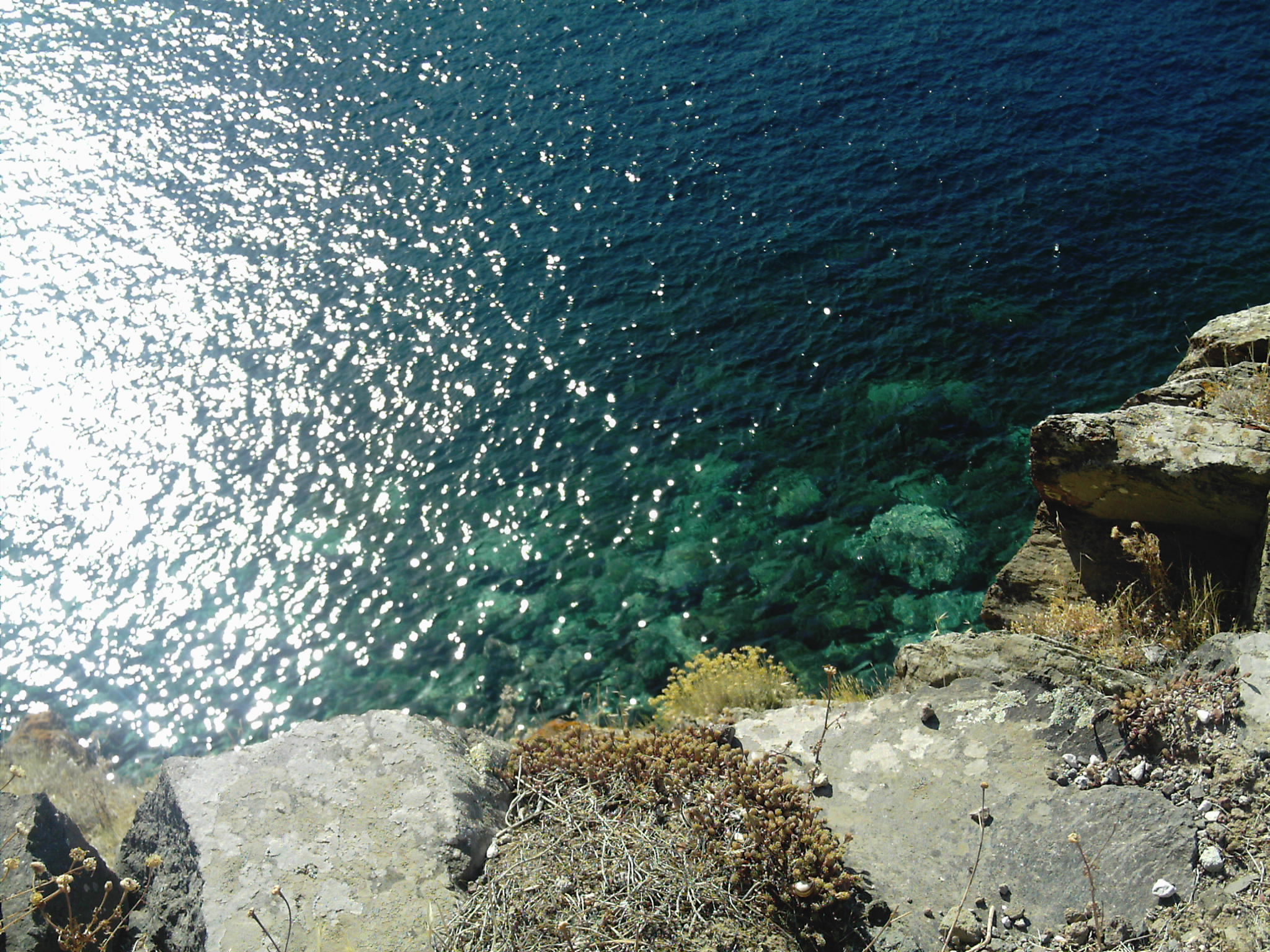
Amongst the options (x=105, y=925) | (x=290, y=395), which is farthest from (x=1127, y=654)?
(x=290, y=395)

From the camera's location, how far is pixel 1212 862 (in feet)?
23.0

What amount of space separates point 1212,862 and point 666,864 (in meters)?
4.13

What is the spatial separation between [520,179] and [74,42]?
1990 centimetres

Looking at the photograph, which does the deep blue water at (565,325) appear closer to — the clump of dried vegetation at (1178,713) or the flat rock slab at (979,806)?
the flat rock slab at (979,806)

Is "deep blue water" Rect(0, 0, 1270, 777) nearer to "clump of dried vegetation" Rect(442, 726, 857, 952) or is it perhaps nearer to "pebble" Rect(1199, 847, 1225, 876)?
"clump of dried vegetation" Rect(442, 726, 857, 952)

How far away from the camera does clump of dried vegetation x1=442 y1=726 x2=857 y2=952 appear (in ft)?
24.8

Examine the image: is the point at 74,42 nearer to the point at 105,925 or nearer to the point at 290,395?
the point at 290,395

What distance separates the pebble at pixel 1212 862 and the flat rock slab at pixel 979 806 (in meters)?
0.11

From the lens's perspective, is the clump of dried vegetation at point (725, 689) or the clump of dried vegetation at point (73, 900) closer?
the clump of dried vegetation at point (73, 900)

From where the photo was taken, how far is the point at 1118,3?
30406 millimetres

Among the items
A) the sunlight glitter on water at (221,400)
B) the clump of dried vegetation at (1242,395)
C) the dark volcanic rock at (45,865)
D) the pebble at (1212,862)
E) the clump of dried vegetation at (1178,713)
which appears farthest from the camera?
the sunlight glitter on water at (221,400)

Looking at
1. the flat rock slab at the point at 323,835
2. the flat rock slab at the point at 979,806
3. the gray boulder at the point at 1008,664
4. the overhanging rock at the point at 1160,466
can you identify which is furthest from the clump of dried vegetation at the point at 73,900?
the overhanging rock at the point at 1160,466

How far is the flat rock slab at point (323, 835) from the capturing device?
810 centimetres

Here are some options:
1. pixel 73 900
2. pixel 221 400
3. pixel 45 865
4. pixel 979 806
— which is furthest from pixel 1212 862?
pixel 221 400
